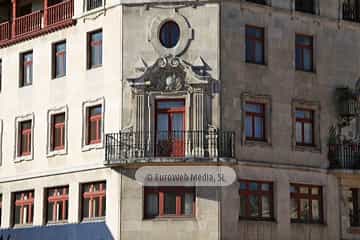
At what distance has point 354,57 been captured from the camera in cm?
4372

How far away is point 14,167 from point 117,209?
797 cm

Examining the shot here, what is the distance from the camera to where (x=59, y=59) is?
44156 mm

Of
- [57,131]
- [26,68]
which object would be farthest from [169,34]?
[26,68]

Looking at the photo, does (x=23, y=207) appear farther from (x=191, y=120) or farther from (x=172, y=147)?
(x=191, y=120)

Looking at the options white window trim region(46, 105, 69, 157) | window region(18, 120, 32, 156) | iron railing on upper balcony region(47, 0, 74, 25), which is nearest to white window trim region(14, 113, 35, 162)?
window region(18, 120, 32, 156)

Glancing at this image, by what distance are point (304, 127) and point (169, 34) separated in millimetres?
6970

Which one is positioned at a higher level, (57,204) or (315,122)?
(315,122)

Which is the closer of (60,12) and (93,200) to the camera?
(93,200)

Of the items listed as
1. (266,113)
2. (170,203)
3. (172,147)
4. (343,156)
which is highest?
(266,113)

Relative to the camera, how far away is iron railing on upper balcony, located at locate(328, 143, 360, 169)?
42.0 meters

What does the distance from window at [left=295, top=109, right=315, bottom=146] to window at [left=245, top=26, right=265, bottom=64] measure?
283cm

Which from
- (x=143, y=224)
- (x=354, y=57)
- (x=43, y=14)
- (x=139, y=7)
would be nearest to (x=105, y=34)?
(x=139, y=7)

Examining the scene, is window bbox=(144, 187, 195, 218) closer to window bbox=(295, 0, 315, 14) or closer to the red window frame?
window bbox=(295, 0, 315, 14)

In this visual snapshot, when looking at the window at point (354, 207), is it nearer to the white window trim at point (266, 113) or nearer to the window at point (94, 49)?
the white window trim at point (266, 113)
